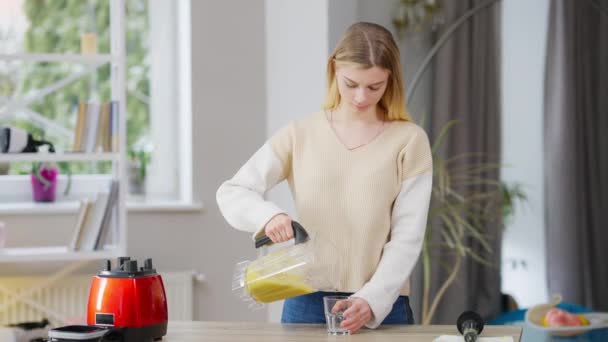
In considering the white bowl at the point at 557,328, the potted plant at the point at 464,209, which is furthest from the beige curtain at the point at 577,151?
the white bowl at the point at 557,328

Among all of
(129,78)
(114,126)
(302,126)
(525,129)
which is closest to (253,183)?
(302,126)

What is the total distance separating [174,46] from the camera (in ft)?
13.7

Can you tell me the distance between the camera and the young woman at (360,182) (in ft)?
6.70

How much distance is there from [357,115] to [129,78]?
88.2 inches

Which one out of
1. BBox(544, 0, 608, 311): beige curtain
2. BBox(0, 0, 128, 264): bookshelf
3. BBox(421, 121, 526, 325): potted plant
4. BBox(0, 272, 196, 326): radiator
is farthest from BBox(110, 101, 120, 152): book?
BBox(544, 0, 608, 311): beige curtain

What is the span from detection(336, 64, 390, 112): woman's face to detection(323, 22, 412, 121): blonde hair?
12 mm

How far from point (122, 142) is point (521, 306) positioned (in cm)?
255

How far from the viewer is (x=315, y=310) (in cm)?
212

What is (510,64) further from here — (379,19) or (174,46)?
(174,46)

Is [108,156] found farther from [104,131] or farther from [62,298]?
[62,298]

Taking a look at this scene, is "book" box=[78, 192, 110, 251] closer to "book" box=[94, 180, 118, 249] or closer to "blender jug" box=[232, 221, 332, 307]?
"book" box=[94, 180, 118, 249]

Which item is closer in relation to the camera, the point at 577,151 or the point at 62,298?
the point at 62,298

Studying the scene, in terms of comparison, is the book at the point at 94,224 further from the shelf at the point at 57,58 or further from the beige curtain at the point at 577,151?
the beige curtain at the point at 577,151

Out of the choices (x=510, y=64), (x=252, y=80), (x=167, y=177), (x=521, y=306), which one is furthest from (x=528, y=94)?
(x=167, y=177)
